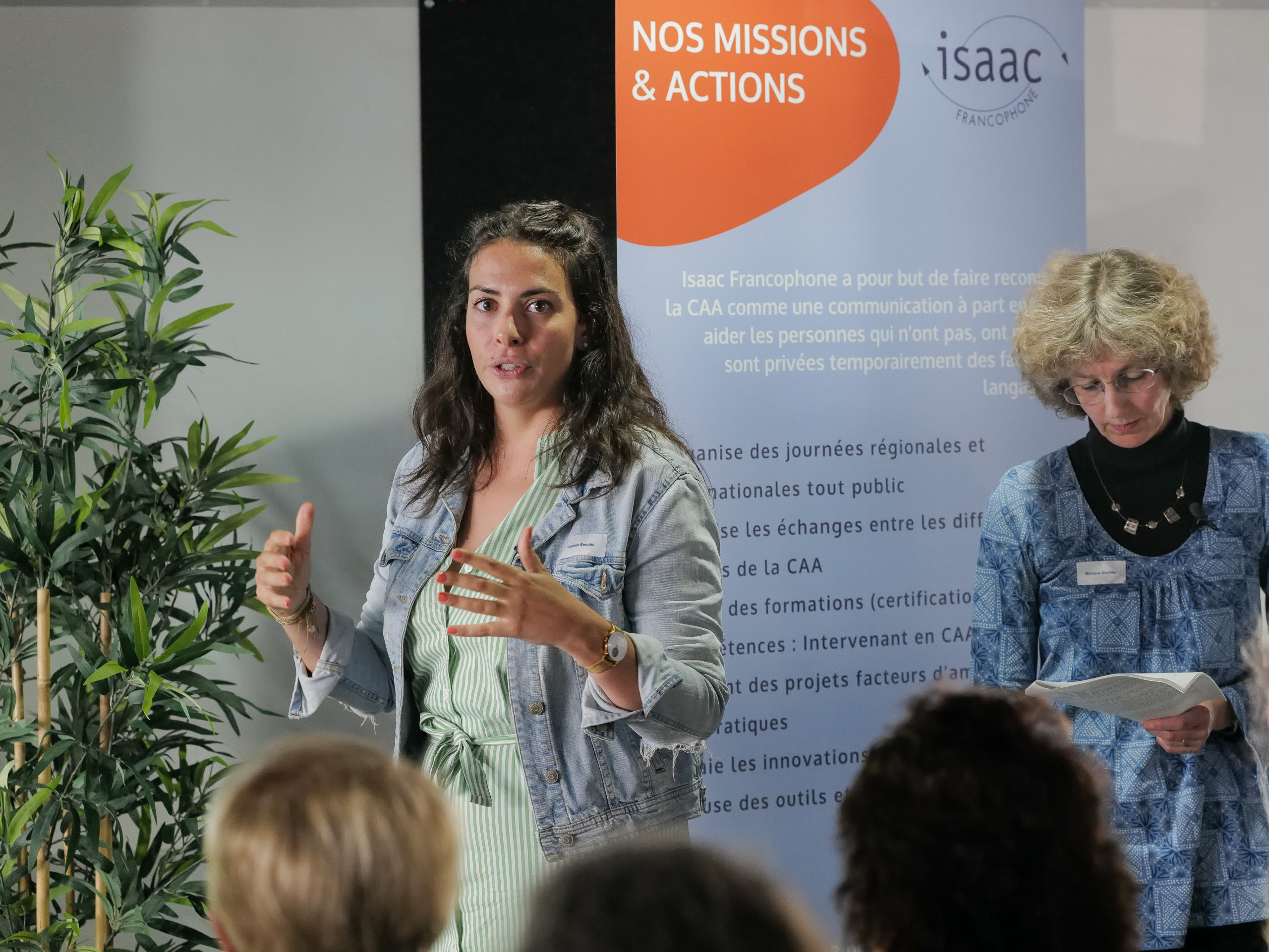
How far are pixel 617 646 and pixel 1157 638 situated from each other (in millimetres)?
1150

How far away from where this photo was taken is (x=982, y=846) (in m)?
0.93

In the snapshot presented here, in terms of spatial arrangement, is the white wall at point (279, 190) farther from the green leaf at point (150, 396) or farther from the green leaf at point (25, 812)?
the green leaf at point (25, 812)

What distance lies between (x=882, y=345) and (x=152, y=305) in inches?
75.6

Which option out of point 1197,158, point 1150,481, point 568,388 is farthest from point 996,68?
point 568,388

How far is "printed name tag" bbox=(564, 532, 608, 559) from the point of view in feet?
6.18

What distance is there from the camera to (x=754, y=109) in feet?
10.5

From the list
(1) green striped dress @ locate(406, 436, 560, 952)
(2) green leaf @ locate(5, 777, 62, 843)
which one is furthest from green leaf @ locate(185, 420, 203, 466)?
(1) green striped dress @ locate(406, 436, 560, 952)

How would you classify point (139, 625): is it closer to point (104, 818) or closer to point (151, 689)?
point (151, 689)

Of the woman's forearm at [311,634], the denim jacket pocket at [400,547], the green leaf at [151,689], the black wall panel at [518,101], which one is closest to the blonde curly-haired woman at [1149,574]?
the denim jacket pocket at [400,547]

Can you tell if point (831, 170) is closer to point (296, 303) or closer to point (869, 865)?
point (296, 303)

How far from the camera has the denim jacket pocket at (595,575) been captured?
1862mm

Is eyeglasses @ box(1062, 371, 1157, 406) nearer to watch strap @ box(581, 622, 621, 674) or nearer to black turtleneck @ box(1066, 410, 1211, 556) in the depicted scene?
black turtleneck @ box(1066, 410, 1211, 556)

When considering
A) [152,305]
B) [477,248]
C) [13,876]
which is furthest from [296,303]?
[13,876]

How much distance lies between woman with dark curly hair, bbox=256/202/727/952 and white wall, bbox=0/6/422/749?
1.24 m
